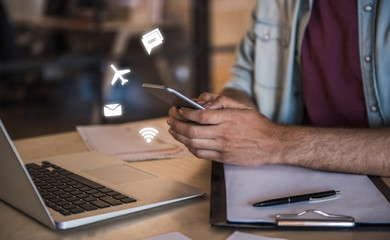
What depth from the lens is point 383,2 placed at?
137 cm

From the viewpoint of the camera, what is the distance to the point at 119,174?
1.06m

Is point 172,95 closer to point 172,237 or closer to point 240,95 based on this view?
point 172,237

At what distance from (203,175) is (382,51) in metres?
0.60

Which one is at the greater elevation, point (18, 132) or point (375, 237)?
point (375, 237)

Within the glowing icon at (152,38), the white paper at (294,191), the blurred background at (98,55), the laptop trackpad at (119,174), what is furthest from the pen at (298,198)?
the blurred background at (98,55)

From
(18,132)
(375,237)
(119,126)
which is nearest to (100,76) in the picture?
(18,132)

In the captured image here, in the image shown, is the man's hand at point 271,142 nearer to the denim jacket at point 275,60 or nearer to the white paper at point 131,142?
the white paper at point 131,142

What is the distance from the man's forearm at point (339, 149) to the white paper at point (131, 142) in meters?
0.28

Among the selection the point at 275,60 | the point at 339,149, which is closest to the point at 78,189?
the point at 339,149

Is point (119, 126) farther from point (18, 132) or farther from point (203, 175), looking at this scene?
point (18, 132)

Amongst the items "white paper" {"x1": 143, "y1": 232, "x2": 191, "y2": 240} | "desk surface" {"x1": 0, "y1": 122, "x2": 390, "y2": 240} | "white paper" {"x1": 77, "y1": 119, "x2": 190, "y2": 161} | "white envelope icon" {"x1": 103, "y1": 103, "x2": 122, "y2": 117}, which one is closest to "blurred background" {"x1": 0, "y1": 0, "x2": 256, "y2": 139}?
"white paper" {"x1": 77, "y1": 119, "x2": 190, "y2": 161}

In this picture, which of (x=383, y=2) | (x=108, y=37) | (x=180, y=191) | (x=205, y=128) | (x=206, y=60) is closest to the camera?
(x=180, y=191)

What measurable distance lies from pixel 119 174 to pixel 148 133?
15.8 inches

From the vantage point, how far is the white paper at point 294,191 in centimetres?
84
